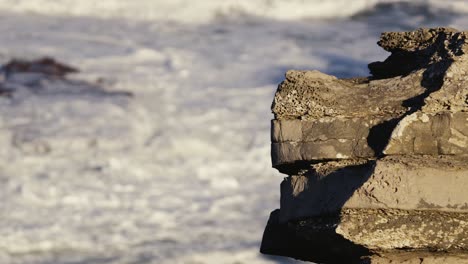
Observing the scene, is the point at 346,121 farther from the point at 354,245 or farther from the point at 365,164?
the point at 354,245

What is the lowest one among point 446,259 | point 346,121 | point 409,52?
point 446,259

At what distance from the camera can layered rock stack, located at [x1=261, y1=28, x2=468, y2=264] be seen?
10.4 ft

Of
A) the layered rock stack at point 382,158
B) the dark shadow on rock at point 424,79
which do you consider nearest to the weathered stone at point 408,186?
the layered rock stack at point 382,158

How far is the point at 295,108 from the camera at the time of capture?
3.53 metres

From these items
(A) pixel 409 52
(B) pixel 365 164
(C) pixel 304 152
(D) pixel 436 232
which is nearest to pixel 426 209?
(D) pixel 436 232

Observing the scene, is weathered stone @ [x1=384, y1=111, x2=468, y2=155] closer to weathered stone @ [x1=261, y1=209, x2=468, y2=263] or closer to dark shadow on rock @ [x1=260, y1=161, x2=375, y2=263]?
dark shadow on rock @ [x1=260, y1=161, x2=375, y2=263]

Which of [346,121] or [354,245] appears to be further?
[346,121]

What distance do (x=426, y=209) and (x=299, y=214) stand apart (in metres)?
0.48

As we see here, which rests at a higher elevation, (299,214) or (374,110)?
(374,110)

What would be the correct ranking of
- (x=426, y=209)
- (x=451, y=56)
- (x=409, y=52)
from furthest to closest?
1. (x=409, y=52)
2. (x=451, y=56)
3. (x=426, y=209)

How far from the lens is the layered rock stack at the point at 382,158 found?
3.17 m

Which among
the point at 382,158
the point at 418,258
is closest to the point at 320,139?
the point at 382,158

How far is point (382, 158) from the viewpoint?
3.28 meters

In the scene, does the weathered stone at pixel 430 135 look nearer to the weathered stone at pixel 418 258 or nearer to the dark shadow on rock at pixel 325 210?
the dark shadow on rock at pixel 325 210
